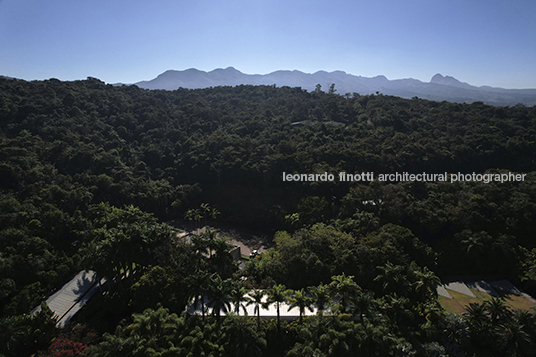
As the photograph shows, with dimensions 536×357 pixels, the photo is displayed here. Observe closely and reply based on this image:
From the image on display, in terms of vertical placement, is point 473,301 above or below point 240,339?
below

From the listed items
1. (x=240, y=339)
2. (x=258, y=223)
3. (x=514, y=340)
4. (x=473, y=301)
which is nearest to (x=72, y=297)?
(x=240, y=339)

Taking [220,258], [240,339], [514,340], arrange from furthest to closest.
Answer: [220,258] < [514,340] < [240,339]

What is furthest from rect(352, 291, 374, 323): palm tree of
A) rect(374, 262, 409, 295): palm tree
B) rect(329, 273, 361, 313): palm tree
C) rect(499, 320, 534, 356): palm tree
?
rect(499, 320, 534, 356): palm tree

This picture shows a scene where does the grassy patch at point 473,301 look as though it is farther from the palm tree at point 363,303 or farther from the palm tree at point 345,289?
the palm tree at point 345,289

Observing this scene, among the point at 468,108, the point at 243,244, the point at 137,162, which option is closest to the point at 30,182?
the point at 137,162

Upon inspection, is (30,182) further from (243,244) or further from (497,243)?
(497,243)

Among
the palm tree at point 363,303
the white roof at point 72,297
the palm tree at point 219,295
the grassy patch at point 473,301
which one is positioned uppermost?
the palm tree at point 219,295

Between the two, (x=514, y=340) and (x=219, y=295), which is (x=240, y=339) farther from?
(x=514, y=340)

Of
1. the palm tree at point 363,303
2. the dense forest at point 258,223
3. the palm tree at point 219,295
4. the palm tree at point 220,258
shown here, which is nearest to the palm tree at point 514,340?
the dense forest at point 258,223

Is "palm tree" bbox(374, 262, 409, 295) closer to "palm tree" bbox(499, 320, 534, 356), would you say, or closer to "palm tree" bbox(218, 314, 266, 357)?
"palm tree" bbox(499, 320, 534, 356)
